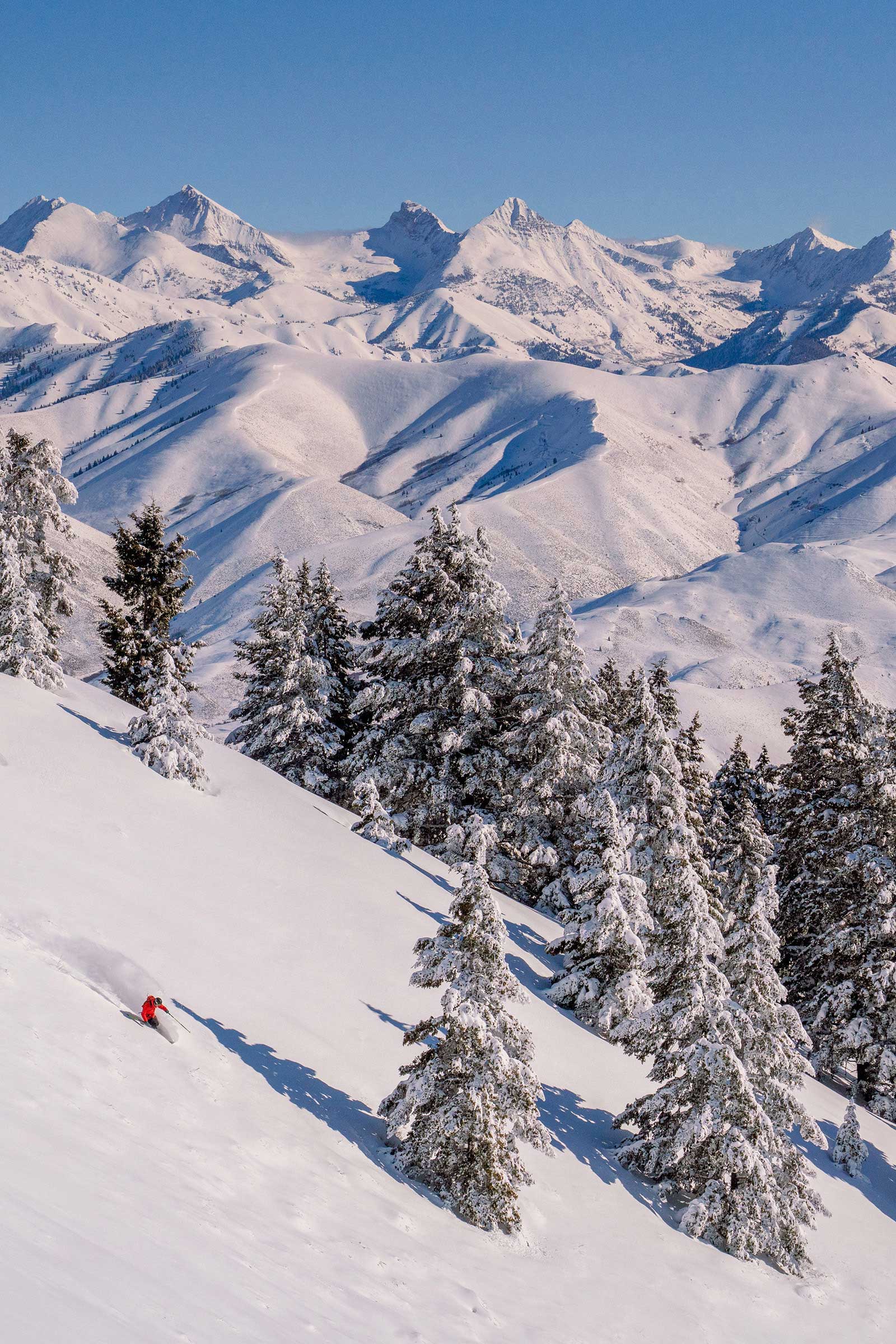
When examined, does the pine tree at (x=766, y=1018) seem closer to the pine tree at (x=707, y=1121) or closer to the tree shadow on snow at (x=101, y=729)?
the pine tree at (x=707, y=1121)

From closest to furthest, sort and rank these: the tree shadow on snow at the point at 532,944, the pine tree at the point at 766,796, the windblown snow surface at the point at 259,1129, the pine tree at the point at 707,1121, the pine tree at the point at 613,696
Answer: the windblown snow surface at the point at 259,1129 < the pine tree at the point at 707,1121 < the tree shadow on snow at the point at 532,944 < the pine tree at the point at 766,796 < the pine tree at the point at 613,696

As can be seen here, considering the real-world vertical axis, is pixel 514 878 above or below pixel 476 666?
below

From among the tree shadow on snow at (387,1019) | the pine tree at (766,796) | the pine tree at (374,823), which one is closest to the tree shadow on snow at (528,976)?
the pine tree at (374,823)

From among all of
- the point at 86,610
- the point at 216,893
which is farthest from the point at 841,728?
the point at 86,610

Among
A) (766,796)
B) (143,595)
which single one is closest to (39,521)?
(143,595)

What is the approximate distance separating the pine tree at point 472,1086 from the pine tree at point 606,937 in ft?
26.7

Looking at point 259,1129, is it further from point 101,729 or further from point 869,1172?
point 869,1172

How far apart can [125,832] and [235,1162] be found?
10.00m

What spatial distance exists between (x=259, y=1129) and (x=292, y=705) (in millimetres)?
24908

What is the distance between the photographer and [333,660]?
39.0 metres

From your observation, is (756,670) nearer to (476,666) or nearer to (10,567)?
(476,666)

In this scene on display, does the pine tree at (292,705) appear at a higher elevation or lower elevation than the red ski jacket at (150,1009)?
higher

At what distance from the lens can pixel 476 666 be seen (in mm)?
32594

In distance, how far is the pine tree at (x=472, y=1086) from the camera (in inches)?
529
